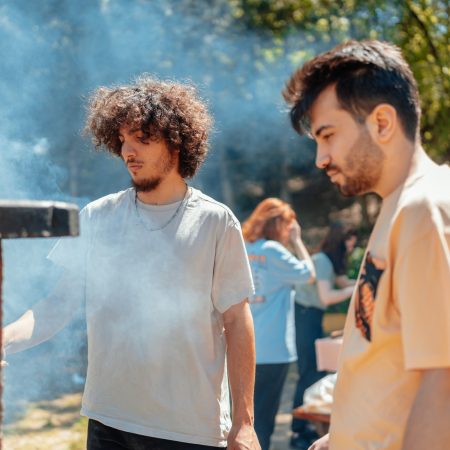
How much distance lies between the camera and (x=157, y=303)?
9.10 ft

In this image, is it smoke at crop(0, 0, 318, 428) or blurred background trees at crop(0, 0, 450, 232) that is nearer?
smoke at crop(0, 0, 318, 428)

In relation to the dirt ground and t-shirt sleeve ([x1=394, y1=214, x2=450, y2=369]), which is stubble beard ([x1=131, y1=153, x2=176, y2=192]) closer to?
t-shirt sleeve ([x1=394, y1=214, x2=450, y2=369])

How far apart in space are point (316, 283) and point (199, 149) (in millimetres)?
3713

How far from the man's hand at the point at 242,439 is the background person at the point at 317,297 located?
3.64 meters

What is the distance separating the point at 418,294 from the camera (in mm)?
1644

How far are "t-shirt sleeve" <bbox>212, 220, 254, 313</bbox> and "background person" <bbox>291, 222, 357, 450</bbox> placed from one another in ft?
11.6

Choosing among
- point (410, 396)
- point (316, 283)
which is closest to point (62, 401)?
point (316, 283)

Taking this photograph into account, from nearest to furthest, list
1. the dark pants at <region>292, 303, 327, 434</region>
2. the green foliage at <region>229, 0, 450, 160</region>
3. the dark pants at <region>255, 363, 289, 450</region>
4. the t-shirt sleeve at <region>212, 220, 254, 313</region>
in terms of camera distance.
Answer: the t-shirt sleeve at <region>212, 220, 254, 313</region> → the dark pants at <region>255, 363, 289, 450</region> → the dark pants at <region>292, 303, 327, 434</region> → the green foliage at <region>229, 0, 450, 160</region>

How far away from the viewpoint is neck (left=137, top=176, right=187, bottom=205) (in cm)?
291

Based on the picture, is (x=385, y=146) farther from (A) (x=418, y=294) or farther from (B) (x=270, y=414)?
(B) (x=270, y=414)

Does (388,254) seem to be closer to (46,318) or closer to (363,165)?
(363,165)

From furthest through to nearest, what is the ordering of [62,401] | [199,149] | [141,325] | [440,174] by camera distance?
1. [62,401]
2. [199,149]
3. [141,325]
4. [440,174]

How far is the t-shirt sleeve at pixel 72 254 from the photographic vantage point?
9.53ft

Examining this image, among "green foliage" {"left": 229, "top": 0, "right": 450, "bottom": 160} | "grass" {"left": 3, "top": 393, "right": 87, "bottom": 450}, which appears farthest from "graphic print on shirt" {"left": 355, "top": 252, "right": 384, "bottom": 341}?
"green foliage" {"left": 229, "top": 0, "right": 450, "bottom": 160}
